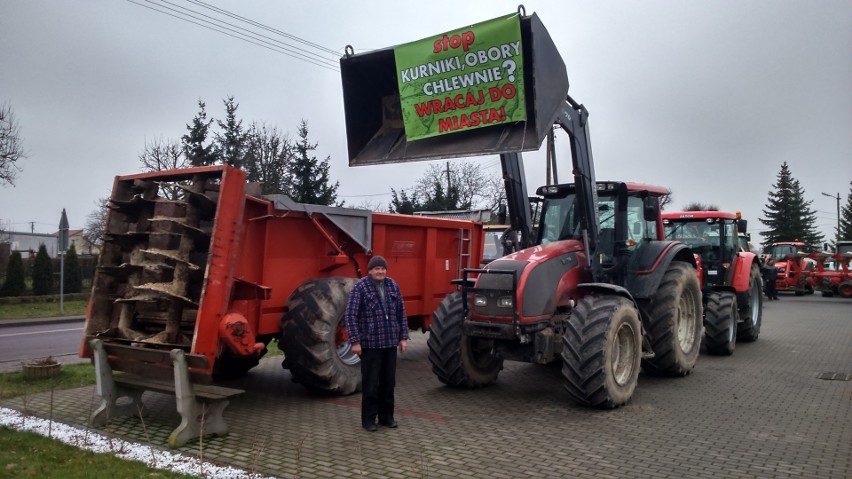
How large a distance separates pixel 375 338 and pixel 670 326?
396 cm

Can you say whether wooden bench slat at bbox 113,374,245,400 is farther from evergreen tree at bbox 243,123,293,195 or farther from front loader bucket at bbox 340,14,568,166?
evergreen tree at bbox 243,123,293,195

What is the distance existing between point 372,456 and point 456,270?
17.9 ft

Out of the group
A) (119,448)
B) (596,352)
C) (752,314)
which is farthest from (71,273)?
(596,352)

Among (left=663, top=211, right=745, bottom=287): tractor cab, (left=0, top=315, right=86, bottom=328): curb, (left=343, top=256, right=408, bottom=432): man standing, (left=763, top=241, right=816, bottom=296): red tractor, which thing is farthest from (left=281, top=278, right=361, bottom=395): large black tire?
(left=763, top=241, right=816, bottom=296): red tractor

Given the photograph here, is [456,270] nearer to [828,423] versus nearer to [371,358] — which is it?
[371,358]

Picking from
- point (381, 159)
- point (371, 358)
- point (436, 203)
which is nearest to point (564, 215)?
point (381, 159)

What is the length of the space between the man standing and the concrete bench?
1.19m

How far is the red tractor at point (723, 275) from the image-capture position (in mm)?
10609

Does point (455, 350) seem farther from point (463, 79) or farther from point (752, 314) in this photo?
point (752, 314)

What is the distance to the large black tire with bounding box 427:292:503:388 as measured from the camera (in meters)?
7.63

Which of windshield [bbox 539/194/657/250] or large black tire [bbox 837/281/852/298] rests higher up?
windshield [bbox 539/194/657/250]

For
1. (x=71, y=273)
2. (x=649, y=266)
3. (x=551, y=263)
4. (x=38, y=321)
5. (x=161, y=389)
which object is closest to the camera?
(x=161, y=389)

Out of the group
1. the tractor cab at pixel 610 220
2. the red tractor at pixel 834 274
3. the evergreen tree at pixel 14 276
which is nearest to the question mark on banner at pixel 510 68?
the tractor cab at pixel 610 220

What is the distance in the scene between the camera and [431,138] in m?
7.88
